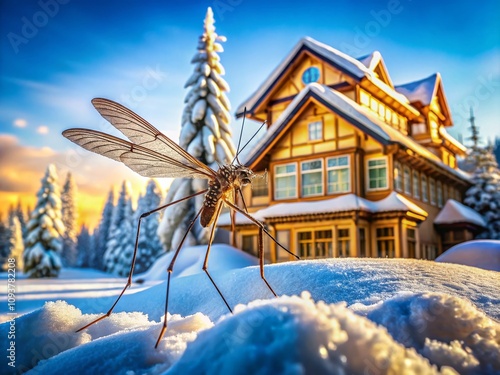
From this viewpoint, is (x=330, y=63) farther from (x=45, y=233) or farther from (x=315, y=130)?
(x=45, y=233)

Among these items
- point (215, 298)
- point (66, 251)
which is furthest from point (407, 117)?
point (66, 251)

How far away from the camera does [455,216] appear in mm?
19078

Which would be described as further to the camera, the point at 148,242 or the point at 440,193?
the point at 148,242

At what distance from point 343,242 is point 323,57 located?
301 inches

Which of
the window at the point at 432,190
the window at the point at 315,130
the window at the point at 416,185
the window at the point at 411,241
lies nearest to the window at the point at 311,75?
the window at the point at 315,130

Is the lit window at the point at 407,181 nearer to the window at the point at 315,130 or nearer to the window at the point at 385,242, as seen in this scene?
the window at the point at 385,242

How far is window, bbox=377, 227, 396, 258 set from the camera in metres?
15.7

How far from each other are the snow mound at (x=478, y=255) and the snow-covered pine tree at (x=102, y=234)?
4759 centimetres

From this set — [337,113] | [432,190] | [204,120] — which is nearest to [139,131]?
[337,113]

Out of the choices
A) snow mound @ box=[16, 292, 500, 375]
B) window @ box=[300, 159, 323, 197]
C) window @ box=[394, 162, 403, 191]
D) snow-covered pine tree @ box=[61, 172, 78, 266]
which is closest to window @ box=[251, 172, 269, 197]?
window @ box=[300, 159, 323, 197]

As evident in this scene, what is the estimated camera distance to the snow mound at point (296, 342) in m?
1.47

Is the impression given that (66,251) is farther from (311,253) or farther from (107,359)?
(107,359)

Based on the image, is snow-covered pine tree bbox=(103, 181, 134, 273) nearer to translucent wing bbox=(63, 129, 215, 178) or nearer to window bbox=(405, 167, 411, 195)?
window bbox=(405, 167, 411, 195)

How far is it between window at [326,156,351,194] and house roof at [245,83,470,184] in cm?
162
